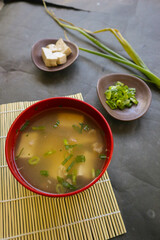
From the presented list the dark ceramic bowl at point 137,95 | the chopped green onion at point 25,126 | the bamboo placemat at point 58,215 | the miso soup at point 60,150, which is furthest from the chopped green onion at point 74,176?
the dark ceramic bowl at point 137,95

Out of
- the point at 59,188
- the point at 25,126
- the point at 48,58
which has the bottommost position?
the point at 59,188

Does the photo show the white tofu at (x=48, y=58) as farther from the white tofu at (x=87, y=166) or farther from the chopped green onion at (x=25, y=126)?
the white tofu at (x=87, y=166)

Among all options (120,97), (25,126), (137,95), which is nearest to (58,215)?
(25,126)

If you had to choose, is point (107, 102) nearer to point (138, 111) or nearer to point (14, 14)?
point (138, 111)

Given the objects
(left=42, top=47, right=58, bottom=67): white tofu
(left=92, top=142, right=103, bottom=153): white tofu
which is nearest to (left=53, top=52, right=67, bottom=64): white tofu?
(left=42, top=47, right=58, bottom=67): white tofu

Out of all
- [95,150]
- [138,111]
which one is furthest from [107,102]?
[95,150]

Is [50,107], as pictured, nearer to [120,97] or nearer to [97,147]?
[97,147]

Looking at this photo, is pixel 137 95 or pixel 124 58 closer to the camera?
pixel 137 95
